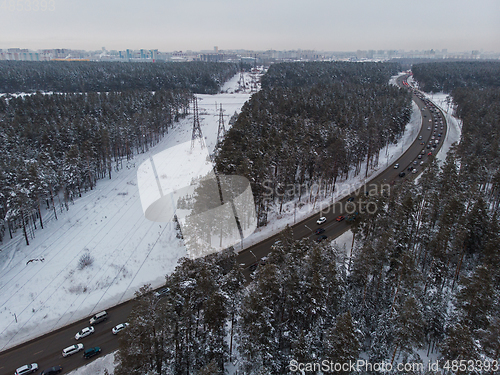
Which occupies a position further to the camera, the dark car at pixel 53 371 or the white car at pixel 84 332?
the white car at pixel 84 332

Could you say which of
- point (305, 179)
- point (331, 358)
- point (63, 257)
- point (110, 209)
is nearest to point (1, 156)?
point (110, 209)

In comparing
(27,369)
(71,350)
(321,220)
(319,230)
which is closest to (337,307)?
(319,230)

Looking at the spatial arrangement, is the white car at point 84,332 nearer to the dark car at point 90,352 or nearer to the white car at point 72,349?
the white car at point 72,349

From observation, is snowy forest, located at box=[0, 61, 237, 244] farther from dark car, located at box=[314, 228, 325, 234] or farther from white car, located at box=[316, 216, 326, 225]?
white car, located at box=[316, 216, 326, 225]

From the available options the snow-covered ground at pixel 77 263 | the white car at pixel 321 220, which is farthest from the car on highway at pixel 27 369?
the white car at pixel 321 220

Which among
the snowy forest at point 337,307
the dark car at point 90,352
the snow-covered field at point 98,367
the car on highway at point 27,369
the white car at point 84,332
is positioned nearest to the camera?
the snowy forest at point 337,307

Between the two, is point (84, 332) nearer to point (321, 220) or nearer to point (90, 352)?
point (90, 352)

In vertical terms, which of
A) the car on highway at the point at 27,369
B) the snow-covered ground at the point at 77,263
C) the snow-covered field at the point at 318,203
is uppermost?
the snow-covered field at the point at 318,203
